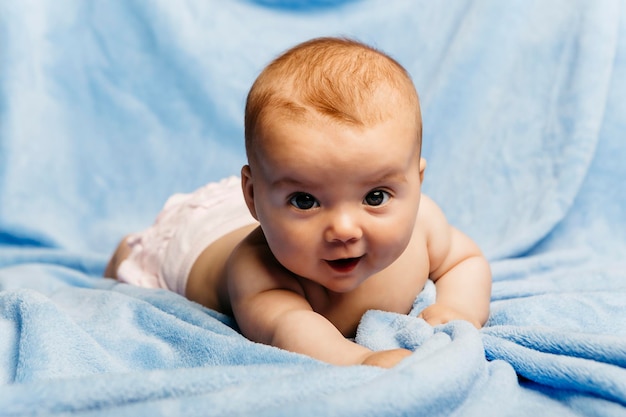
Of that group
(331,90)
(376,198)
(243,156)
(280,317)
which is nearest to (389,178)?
(376,198)

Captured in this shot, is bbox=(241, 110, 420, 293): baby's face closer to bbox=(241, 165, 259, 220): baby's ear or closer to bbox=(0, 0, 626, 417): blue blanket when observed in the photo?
bbox=(241, 165, 259, 220): baby's ear

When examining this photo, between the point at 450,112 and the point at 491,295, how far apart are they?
738 millimetres

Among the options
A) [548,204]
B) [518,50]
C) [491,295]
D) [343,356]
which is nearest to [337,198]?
[343,356]

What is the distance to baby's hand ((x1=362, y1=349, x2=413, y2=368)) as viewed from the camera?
39.3 inches

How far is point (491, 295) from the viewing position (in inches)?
57.9

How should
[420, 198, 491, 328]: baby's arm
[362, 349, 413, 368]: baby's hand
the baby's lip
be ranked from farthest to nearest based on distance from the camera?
[420, 198, 491, 328]: baby's arm < the baby's lip < [362, 349, 413, 368]: baby's hand

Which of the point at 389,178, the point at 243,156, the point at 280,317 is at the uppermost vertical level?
the point at 389,178

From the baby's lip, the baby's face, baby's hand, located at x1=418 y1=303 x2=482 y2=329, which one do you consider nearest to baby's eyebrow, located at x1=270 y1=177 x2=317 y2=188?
the baby's face

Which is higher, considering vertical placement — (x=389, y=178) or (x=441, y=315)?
(x=389, y=178)

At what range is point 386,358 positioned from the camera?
3.30 ft

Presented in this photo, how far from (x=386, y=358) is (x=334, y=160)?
0.25 meters

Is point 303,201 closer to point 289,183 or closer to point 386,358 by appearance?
point 289,183

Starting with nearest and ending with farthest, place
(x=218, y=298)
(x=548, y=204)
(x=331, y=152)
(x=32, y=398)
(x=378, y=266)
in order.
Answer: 1. (x=32, y=398)
2. (x=331, y=152)
3. (x=378, y=266)
4. (x=218, y=298)
5. (x=548, y=204)

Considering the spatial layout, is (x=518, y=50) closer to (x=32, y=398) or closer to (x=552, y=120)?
(x=552, y=120)
